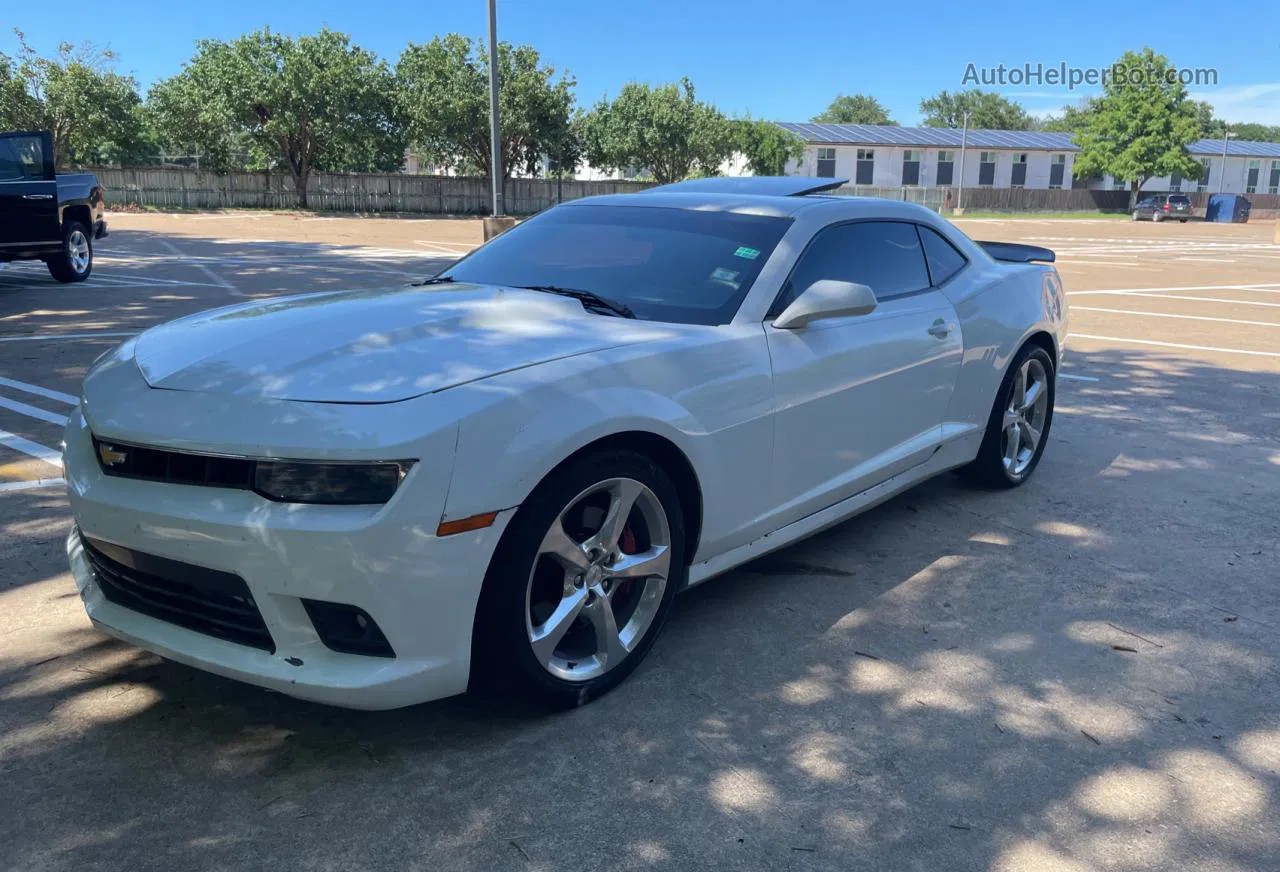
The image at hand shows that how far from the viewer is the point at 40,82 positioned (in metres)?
46.4

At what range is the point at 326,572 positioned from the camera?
97.1 inches

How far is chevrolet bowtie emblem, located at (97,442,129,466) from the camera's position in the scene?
2.76 meters

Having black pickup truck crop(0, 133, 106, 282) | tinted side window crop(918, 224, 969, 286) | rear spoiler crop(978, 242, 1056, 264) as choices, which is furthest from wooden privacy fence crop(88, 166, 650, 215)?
tinted side window crop(918, 224, 969, 286)

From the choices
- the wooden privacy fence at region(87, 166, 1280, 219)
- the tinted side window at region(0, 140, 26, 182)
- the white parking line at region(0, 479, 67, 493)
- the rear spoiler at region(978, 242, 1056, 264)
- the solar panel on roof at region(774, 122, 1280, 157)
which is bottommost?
the white parking line at region(0, 479, 67, 493)

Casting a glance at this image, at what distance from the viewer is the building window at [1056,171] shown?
74.9 meters

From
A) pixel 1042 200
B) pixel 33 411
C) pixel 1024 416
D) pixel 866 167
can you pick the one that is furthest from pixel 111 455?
pixel 1042 200

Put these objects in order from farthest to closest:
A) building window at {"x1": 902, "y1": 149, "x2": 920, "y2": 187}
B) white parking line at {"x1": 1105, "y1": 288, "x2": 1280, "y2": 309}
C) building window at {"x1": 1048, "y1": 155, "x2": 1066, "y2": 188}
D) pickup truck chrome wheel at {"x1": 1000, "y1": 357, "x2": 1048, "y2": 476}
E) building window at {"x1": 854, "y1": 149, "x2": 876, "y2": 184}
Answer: building window at {"x1": 1048, "y1": 155, "x2": 1066, "y2": 188} < building window at {"x1": 902, "y1": 149, "x2": 920, "y2": 187} < building window at {"x1": 854, "y1": 149, "x2": 876, "y2": 184} < white parking line at {"x1": 1105, "y1": 288, "x2": 1280, "y2": 309} < pickup truck chrome wheel at {"x1": 1000, "y1": 357, "x2": 1048, "y2": 476}

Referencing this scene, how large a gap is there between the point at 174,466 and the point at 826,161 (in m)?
69.3

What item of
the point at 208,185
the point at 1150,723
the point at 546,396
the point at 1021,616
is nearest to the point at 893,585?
the point at 1021,616

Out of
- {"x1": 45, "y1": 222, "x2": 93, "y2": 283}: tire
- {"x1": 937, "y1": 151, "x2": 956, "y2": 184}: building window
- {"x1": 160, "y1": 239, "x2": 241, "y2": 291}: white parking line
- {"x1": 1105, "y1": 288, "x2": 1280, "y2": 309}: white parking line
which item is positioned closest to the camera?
{"x1": 45, "y1": 222, "x2": 93, "y2": 283}: tire

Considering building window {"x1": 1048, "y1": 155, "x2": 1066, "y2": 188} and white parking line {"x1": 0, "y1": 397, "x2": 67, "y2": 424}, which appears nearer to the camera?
white parking line {"x1": 0, "y1": 397, "x2": 67, "y2": 424}

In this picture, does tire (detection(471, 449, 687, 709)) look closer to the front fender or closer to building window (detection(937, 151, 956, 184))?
the front fender

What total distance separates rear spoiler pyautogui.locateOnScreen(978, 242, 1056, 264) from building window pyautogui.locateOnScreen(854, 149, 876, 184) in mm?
65207

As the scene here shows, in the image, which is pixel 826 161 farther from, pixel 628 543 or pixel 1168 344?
pixel 628 543
